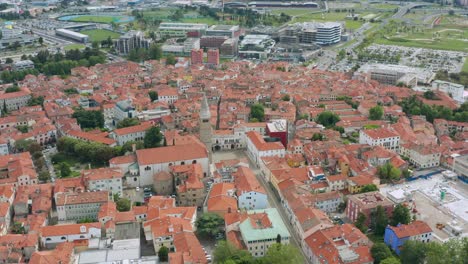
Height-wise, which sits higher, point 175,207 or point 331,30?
point 331,30

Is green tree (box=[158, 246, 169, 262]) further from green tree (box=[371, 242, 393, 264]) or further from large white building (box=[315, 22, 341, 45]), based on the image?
large white building (box=[315, 22, 341, 45])

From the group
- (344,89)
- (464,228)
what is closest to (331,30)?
(344,89)

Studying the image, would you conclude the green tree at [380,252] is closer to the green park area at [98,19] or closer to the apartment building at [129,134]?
the apartment building at [129,134]

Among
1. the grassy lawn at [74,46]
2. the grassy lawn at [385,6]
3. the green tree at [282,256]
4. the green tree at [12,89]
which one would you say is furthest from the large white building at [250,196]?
the grassy lawn at [385,6]

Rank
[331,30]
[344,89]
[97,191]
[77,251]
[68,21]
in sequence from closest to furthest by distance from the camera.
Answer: [77,251]
[97,191]
[344,89]
[331,30]
[68,21]

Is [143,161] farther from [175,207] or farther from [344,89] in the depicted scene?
[344,89]
